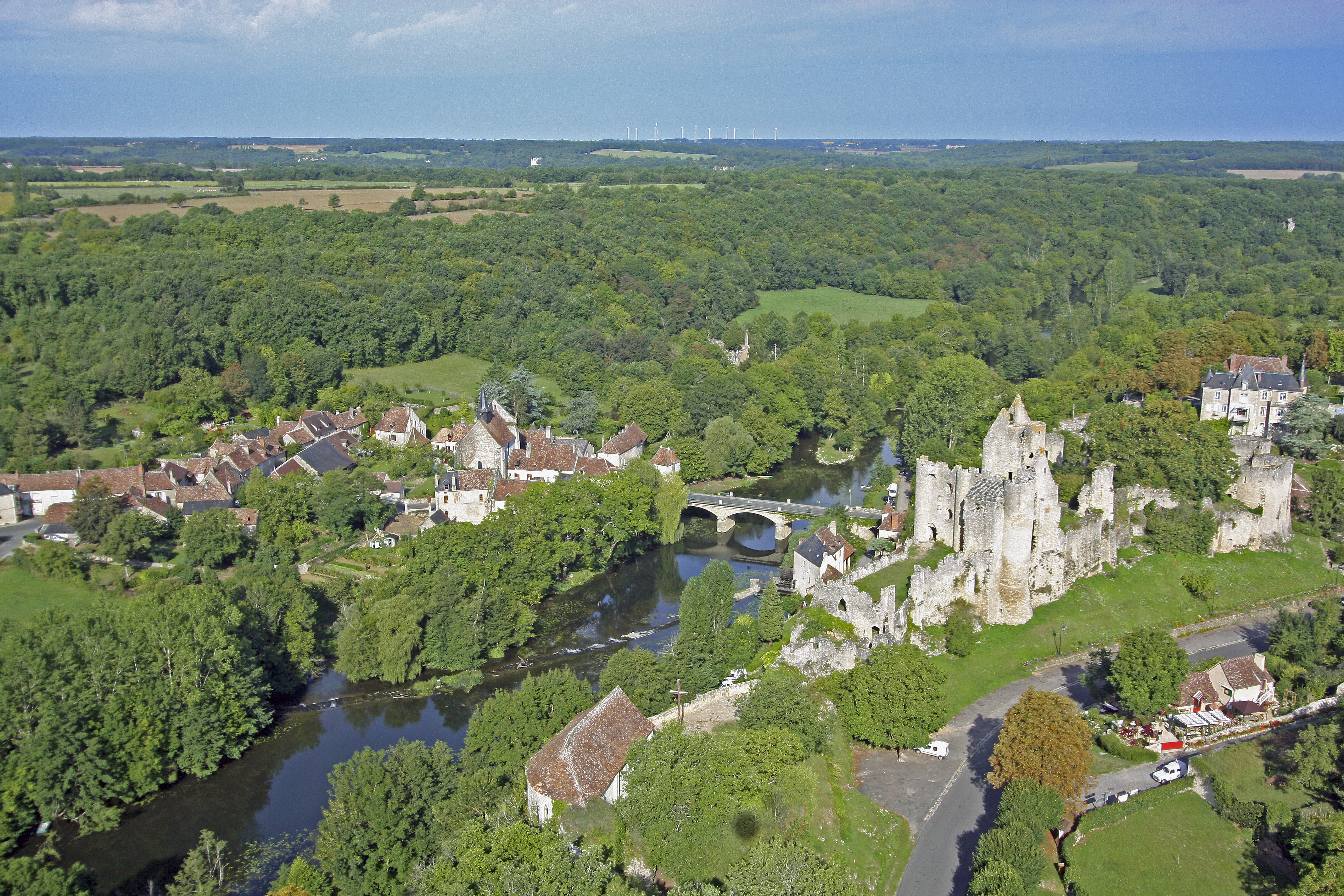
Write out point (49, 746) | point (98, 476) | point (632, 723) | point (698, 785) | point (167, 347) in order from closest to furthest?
point (698, 785) < point (632, 723) < point (49, 746) < point (98, 476) < point (167, 347)

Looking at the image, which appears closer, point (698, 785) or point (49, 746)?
point (698, 785)

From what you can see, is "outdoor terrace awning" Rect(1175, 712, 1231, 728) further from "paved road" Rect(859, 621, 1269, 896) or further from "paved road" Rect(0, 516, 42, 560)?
"paved road" Rect(0, 516, 42, 560)

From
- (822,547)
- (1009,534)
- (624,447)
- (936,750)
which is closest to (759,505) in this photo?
(624,447)

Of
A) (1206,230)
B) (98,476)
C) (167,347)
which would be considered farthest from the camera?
(1206,230)

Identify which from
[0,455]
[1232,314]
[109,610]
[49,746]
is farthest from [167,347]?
[1232,314]

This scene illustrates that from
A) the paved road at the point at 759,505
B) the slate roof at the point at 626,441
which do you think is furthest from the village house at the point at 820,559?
the slate roof at the point at 626,441

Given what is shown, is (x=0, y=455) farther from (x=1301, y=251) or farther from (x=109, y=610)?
(x=1301, y=251)

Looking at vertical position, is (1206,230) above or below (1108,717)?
above
